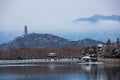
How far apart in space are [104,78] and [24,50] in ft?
103

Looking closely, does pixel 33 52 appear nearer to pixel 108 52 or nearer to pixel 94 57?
pixel 94 57

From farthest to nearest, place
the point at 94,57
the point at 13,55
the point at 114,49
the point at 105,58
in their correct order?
1. the point at 13,55
2. the point at 94,57
3. the point at 105,58
4. the point at 114,49

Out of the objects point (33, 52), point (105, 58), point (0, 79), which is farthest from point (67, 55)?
point (0, 79)

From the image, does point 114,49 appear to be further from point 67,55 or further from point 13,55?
point 67,55

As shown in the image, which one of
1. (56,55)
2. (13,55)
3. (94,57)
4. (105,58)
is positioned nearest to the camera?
(105,58)

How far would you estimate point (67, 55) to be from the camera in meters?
44.1

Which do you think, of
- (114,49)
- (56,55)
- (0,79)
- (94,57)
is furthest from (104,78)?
(56,55)

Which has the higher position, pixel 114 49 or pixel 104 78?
pixel 114 49

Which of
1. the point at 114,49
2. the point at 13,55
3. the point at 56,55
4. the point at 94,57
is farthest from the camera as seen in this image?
the point at 56,55

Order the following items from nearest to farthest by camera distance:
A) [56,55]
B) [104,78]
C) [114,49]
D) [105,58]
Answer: [104,78] → [114,49] → [105,58] → [56,55]

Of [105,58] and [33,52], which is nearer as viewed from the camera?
[105,58]

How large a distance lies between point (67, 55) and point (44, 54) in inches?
108

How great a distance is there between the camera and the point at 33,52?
4209 centimetres

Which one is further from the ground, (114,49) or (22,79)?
(114,49)
